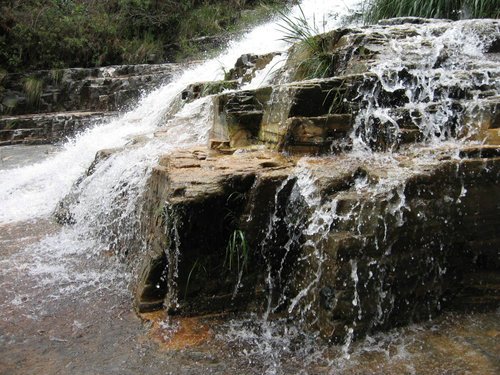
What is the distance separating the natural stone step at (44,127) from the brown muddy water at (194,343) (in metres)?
6.65

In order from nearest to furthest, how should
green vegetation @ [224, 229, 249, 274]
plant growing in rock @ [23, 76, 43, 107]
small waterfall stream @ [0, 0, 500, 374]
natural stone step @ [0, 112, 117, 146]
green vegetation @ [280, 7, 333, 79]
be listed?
small waterfall stream @ [0, 0, 500, 374], green vegetation @ [224, 229, 249, 274], green vegetation @ [280, 7, 333, 79], natural stone step @ [0, 112, 117, 146], plant growing in rock @ [23, 76, 43, 107]

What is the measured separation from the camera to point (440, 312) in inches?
112

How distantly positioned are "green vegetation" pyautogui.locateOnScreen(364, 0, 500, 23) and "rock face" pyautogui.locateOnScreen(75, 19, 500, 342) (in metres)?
3.14

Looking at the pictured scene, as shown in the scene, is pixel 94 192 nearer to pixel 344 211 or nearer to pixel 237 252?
pixel 237 252

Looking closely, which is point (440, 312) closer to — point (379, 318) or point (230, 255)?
point (379, 318)

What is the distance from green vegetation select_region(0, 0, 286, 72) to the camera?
453 inches

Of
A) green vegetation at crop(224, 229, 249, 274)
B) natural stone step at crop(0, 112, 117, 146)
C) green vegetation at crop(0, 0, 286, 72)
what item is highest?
green vegetation at crop(0, 0, 286, 72)

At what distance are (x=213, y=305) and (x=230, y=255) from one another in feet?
1.11

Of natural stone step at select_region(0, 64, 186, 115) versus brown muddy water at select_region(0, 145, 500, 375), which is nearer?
brown muddy water at select_region(0, 145, 500, 375)

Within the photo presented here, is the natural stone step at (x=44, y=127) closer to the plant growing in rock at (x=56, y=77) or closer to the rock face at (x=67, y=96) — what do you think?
the rock face at (x=67, y=96)

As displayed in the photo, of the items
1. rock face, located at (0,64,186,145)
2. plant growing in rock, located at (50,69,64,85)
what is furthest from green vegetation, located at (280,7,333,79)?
plant growing in rock, located at (50,69,64,85)

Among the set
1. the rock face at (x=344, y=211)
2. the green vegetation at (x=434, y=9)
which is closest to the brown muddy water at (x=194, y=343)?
the rock face at (x=344, y=211)

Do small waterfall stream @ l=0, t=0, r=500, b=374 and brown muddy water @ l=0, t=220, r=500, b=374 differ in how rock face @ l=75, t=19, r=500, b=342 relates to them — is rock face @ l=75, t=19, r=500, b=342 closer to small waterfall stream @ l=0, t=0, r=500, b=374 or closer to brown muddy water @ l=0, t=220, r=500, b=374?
small waterfall stream @ l=0, t=0, r=500, b=374

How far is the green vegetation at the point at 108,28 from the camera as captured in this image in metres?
11.5
